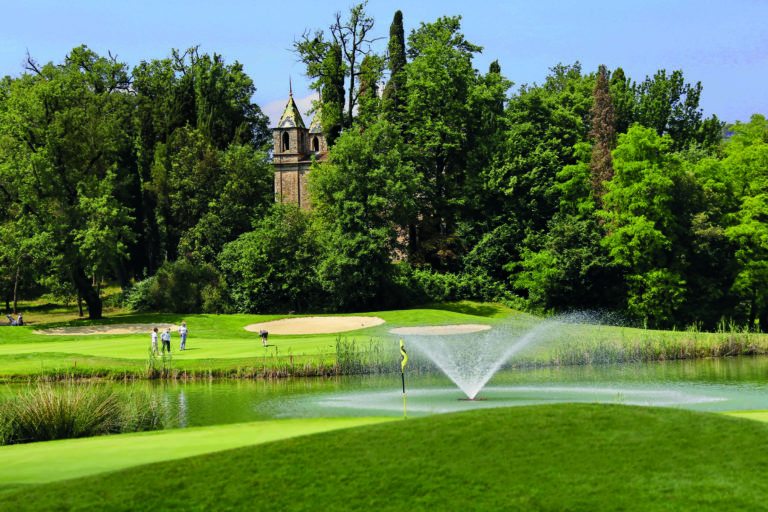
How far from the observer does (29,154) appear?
4675 centimetres

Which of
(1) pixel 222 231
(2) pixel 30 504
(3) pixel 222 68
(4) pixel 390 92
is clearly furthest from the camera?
(3) pixel 222 68

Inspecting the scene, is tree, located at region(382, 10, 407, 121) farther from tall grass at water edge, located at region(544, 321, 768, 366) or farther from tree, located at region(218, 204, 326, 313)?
tall grass at water edge, located at region(544, 321, 768, 366)

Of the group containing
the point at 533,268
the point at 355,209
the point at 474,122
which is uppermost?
the point at 474,122

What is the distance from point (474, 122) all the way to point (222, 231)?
21259 mm

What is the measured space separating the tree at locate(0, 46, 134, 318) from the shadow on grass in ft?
69.1

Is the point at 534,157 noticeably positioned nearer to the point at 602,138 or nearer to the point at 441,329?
the point at 602,138

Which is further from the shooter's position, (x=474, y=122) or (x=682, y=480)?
(x=474, y=122)

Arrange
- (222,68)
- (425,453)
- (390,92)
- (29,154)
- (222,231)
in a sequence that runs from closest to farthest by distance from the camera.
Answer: (425,453), (29,154), (222,231), (390,92), (222,68)

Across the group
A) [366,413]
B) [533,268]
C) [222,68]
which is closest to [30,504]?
[366,413]

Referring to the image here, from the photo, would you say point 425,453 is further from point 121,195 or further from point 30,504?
point 121,195

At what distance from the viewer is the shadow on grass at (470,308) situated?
50.7m

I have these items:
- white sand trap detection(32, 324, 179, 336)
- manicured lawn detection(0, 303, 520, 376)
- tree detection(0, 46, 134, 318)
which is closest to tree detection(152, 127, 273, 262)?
tree detection(0, 46, 134, 318)

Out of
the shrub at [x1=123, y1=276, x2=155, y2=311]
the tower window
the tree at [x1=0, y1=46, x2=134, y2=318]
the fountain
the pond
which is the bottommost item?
the pond

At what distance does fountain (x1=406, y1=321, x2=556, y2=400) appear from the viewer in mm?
24766
